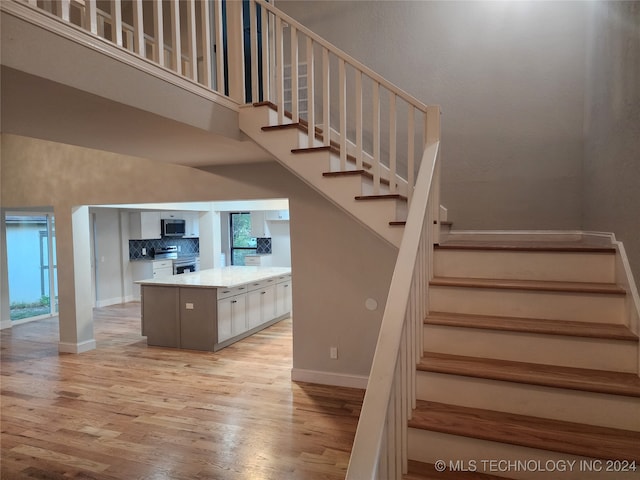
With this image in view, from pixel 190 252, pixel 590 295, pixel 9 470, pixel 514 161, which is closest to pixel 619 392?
pixel 590 295

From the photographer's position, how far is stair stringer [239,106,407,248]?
2.68m

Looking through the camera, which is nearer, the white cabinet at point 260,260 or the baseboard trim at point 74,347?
the baseboard trim at point 74,347

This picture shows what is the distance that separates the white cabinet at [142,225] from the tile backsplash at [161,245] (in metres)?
0.34

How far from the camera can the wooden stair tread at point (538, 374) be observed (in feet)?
5.28

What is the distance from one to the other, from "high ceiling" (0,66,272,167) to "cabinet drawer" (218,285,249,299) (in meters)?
2.17

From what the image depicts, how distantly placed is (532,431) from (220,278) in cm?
496

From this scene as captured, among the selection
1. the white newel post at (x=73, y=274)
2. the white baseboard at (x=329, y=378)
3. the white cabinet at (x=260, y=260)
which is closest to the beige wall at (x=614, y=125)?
the white baseboard at (x=329, y=378)

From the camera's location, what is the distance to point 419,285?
1830 millimetres

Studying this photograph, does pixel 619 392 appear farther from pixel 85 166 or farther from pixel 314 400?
pixel 85 166

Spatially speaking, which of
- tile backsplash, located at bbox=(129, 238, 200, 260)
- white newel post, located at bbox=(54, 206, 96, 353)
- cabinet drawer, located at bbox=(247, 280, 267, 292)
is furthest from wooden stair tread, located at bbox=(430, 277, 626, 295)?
tile backsplash, located at bbox=(129, 238, 200, 260)

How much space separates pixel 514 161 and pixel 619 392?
7.96 ft

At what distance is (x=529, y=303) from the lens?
2.09 m

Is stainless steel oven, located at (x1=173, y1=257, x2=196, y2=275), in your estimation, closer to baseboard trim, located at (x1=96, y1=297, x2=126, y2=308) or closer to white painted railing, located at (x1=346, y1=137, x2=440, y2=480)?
baseboard trim, located at (x1=96, y1=297, x2=126, y2=308)

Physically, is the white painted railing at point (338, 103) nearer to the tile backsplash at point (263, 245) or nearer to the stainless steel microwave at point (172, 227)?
the stainless steel microwave at point (172, 227)
